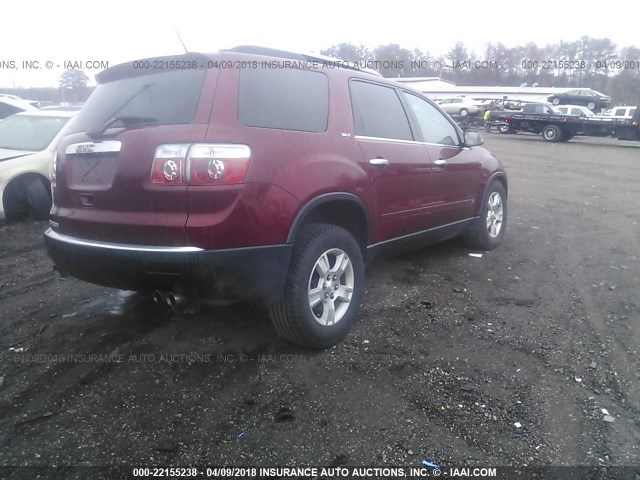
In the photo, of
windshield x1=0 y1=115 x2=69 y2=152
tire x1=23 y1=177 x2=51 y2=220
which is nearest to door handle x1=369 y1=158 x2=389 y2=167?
tire x1=23 y1=177 x2=51 y2=220

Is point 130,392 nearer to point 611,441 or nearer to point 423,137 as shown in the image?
point 611,441

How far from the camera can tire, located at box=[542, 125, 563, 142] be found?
2258 centimetres

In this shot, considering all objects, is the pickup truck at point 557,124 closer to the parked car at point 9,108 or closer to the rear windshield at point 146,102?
the parked car at point 9,108

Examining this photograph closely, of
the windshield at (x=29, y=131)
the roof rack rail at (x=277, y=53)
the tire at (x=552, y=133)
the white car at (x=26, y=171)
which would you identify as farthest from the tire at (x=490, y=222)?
the tire at (x=552, y=133)

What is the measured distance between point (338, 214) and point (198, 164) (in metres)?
1.14

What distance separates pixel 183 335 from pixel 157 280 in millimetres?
877

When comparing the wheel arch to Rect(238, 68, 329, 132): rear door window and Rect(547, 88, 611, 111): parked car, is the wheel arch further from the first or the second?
Rect(547, 88, 611, 111): parked car

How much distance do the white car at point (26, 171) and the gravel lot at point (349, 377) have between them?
2058 millimetres

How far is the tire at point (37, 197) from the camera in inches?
252

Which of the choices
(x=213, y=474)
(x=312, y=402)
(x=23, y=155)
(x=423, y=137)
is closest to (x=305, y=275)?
(x=312, y=402)

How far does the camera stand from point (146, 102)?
2.77m

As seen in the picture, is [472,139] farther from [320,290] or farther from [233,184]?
[233,184]

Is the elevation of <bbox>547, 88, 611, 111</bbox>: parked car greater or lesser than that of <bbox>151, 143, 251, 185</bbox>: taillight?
greater

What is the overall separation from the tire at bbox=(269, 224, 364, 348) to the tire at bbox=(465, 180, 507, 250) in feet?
7.83
